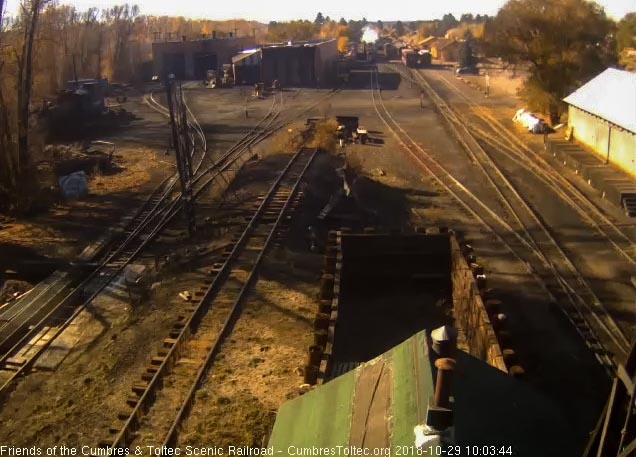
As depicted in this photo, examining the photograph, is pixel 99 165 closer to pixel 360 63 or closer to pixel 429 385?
pixel 429 385

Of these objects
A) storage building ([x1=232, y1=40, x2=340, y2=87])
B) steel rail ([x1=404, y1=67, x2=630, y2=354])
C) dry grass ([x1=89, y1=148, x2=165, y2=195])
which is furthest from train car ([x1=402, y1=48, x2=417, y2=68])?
dry grass ([x1=89, y1=148, x2=165, y2=195])

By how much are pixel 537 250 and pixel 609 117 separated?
10.1 meters

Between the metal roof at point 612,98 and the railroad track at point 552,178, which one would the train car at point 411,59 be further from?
the metal roof at point 612,98

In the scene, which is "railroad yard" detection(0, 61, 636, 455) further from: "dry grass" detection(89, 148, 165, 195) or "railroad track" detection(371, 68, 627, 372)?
"dry grass" detection(89, 148, 165, 195)

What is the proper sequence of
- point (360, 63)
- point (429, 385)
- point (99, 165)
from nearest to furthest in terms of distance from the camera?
point (429, 385) < point (99, 165) < point (360, 63)

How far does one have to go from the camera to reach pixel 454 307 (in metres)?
12.0

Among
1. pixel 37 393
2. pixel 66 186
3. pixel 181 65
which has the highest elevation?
pixel 181 65

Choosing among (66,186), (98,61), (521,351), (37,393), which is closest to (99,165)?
(66,186)

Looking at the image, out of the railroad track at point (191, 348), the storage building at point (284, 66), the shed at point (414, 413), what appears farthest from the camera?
the storage building at point (284, 66)

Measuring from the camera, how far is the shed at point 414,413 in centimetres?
382

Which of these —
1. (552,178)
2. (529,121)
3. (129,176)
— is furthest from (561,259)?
(529,121)

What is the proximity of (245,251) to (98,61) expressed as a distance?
161 ft

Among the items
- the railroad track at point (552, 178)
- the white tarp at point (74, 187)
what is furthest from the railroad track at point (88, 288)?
the railroad track at point (552, 178)

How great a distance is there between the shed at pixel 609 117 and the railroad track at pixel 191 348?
12200mm
